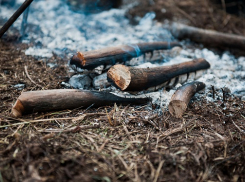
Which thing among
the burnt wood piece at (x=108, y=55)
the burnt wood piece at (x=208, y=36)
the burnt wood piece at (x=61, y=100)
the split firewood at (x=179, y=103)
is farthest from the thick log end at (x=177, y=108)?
the burnt wood piece at (x=208, y=36)

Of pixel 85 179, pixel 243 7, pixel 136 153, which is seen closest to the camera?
pixel 85 179

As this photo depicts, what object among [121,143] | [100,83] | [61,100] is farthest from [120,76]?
[121,143]

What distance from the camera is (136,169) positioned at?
5.77ft

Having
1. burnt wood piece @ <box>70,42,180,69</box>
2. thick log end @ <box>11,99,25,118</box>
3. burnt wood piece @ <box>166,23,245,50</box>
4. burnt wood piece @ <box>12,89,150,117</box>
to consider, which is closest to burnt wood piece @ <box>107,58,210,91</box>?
burnt wood piece @ <box>12,89,150,117</box>

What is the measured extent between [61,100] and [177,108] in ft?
3.59

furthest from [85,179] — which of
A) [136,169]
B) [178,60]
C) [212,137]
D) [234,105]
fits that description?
[178,60]

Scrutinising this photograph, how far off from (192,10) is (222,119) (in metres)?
3.82

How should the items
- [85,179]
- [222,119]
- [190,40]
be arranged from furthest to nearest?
[190,40] → [222,119] → [85,179]

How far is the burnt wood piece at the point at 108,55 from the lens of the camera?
2850 millimetres

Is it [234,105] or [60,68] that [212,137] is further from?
[60,68]

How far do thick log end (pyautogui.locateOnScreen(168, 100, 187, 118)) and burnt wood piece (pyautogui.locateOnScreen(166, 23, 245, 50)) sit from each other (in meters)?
2.52

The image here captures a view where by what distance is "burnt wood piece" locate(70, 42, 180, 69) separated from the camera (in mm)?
2850

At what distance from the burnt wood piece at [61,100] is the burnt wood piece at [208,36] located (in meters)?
2.47

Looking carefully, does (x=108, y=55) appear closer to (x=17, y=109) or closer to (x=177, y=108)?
(x=177, y=108)
